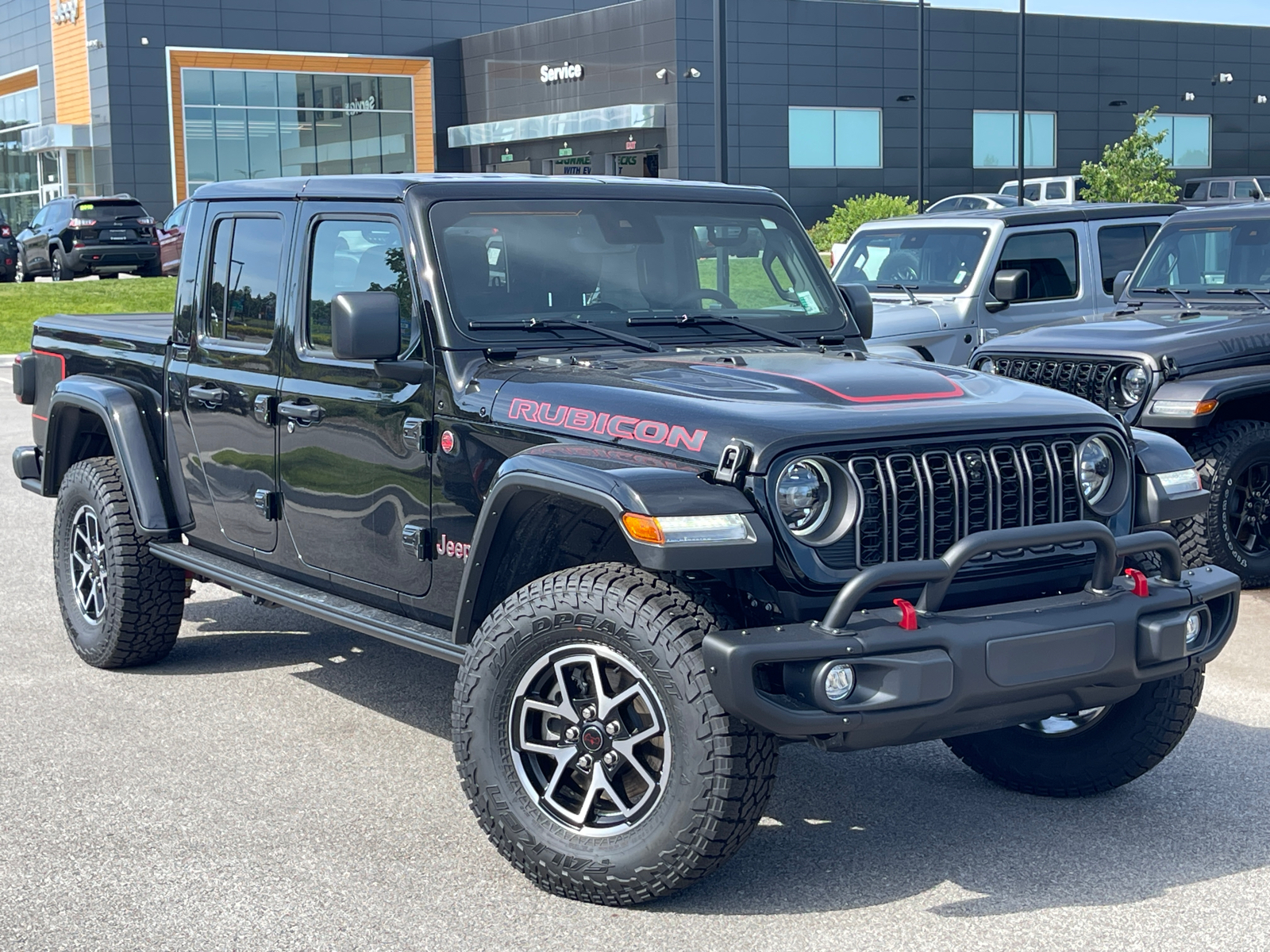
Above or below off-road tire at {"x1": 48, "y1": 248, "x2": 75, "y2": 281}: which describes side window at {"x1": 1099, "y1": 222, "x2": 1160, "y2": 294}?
below

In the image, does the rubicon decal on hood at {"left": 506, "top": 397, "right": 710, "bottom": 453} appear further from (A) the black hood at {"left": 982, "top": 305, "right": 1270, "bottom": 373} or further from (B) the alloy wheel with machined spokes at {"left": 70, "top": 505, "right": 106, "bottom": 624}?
(A) the black hood at {"left": 982, "top": 305, "right": 1270, "bottom": 373}

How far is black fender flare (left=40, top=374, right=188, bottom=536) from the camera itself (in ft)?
20.2

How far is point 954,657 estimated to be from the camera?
3779 millimetres

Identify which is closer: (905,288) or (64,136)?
(905,288)

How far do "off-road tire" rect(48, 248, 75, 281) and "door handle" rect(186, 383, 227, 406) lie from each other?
95.3ft

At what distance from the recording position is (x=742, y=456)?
12.8ft

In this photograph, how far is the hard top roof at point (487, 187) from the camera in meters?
5.16

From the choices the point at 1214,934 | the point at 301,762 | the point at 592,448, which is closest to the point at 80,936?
the point at 301,762

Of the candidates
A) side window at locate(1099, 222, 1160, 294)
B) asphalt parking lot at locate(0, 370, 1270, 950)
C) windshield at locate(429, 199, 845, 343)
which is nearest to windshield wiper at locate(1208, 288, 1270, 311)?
side window at locate(1099, 222, 1160, 294)

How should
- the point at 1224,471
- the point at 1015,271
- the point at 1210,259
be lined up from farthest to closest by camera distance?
1. the point at 1015,271
2. the point at 1210,259
3. the point at 1224,471

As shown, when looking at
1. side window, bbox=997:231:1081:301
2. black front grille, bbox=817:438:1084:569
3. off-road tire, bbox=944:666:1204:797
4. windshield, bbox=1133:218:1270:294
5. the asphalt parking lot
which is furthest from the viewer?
side window, bbox=997:231:1081:301

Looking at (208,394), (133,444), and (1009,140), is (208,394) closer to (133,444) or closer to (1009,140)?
(133,444)

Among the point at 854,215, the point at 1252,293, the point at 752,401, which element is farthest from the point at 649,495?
the point at 854,215

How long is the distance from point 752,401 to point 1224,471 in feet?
13.7
